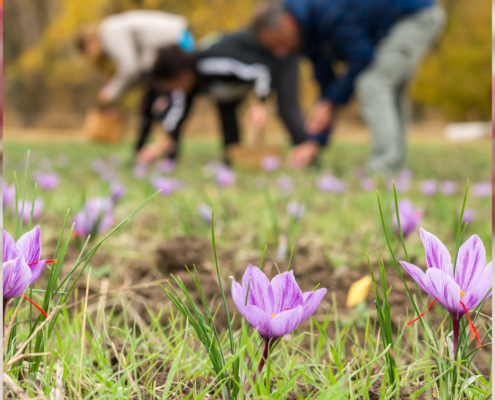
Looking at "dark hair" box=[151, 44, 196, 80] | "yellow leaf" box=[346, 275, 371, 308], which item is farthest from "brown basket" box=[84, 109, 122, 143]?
"yellow leaf" box=[346, 275, 371, 308]

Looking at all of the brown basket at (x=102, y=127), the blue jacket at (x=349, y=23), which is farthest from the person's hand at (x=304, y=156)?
the brown basket at (x=102, y=127)

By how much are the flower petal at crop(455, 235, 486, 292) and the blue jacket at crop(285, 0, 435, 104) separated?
395 cm

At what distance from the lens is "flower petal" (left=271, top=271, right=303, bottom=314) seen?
51cm

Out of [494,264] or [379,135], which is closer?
[494,264]

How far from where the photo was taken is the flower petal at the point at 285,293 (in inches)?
20.3

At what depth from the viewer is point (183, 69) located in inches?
205

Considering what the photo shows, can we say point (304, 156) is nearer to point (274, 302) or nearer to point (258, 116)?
point (258, 116)

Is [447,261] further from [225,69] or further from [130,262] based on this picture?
[225,69]

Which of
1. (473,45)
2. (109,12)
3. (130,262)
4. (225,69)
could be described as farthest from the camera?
(473,45)

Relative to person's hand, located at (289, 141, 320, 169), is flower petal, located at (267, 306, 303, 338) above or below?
above

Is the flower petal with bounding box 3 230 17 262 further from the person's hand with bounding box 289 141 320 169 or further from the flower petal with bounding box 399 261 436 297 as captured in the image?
the person's hand with bounding box 289 141 320 169

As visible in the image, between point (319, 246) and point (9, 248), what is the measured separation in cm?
124

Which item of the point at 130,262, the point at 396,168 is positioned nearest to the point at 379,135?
the point at 396,168

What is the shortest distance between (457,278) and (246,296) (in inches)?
9.4
